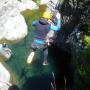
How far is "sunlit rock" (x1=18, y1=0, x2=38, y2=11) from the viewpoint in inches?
A: 743

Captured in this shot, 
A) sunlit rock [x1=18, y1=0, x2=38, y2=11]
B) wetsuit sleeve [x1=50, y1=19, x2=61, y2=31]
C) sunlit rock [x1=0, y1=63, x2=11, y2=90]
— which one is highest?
sunlit rock [x1=18, y1=0, x2=38, y2=11]

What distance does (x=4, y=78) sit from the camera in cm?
1388

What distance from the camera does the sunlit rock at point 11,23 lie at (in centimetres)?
1653

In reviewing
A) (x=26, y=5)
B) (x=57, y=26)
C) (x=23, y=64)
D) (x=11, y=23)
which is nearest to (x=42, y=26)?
(x=57, y=26)

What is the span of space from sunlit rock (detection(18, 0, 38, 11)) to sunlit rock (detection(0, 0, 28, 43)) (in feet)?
5.10

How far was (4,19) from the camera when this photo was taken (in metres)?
16.8

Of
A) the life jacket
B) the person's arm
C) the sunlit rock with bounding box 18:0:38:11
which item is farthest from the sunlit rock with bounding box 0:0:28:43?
the person's arm

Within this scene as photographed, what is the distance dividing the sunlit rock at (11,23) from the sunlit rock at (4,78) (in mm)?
2577

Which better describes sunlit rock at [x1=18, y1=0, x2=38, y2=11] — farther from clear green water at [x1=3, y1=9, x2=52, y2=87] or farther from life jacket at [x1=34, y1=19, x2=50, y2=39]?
life jacket at [x1=34, y1=19, x2=50, y2=39]

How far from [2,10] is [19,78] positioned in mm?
4579

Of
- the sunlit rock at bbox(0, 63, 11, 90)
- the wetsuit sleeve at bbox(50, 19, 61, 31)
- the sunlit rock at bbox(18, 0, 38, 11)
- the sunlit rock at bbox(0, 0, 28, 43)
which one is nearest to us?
the sunlit rock at bbox(0, 63, 11, 90)

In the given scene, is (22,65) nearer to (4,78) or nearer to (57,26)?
(4,78)

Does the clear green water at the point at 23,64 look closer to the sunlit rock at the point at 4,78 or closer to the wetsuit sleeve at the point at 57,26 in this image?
the sunlit rock at the point at 4,78

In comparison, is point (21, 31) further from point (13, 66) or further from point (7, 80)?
point (7, 80)
